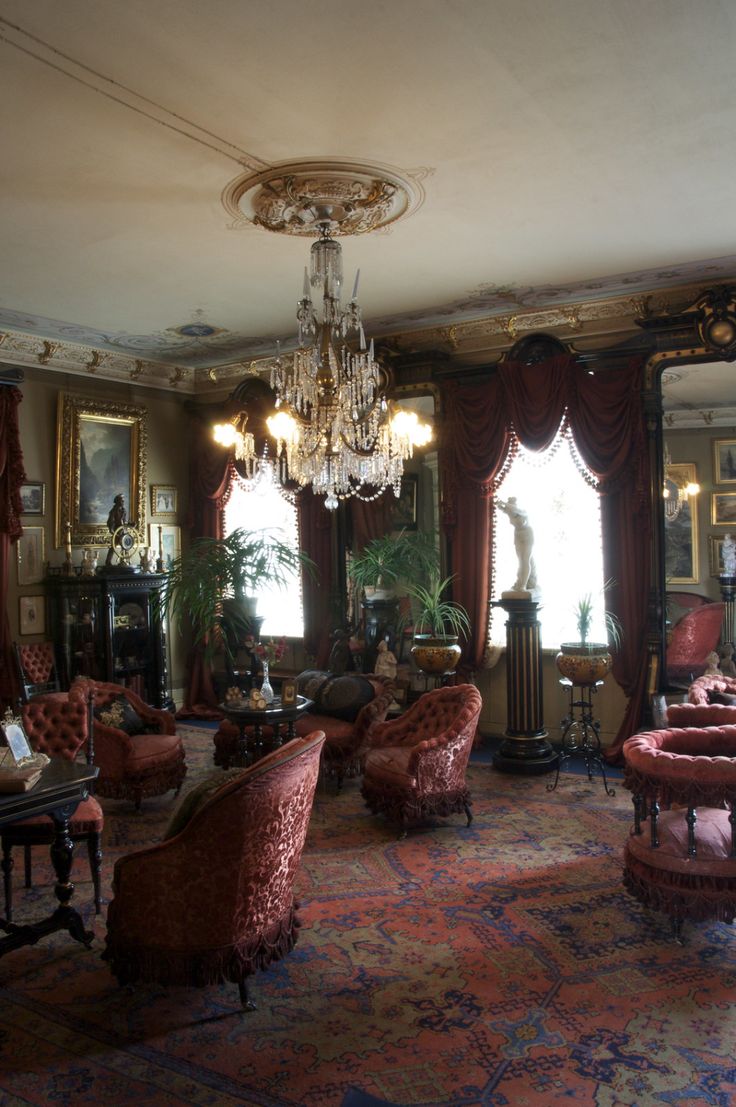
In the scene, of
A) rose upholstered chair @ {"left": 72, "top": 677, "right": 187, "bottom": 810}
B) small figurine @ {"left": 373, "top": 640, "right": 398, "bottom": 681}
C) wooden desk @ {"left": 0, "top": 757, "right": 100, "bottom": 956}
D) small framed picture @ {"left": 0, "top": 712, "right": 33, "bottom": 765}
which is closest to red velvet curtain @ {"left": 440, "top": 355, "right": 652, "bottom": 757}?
small figurine @ {"left": 373, "top": 640, "right": 398, "bottom": 681}

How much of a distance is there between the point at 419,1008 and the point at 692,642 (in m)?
4.85

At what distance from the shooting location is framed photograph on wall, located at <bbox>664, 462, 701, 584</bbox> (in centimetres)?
817

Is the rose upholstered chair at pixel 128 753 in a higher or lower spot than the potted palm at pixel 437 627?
lower

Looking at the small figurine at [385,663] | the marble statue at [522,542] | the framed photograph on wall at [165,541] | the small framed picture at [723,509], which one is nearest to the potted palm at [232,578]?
the framed photograph on wall at [165,541]

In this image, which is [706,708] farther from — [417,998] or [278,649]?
[278,649]

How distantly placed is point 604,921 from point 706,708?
1.35m

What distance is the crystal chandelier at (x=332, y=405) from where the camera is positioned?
17.2ft

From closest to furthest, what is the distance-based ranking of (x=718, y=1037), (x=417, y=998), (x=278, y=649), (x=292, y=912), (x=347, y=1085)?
(x=347, y=1085) < (x=718, y=1037) < (x=417, y=998) < (x=292, y=912) < (x=278, y=649)

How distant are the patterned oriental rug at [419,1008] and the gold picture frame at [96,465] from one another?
440cm

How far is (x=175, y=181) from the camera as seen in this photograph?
4.69m

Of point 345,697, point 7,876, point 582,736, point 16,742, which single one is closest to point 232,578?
point 345,697

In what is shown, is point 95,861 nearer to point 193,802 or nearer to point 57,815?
point 57,815

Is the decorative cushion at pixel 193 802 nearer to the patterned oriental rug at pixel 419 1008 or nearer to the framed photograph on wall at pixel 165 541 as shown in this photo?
the patterned oriental rug at pixel 419 1008

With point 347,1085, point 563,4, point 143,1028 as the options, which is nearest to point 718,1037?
point 347,1085
